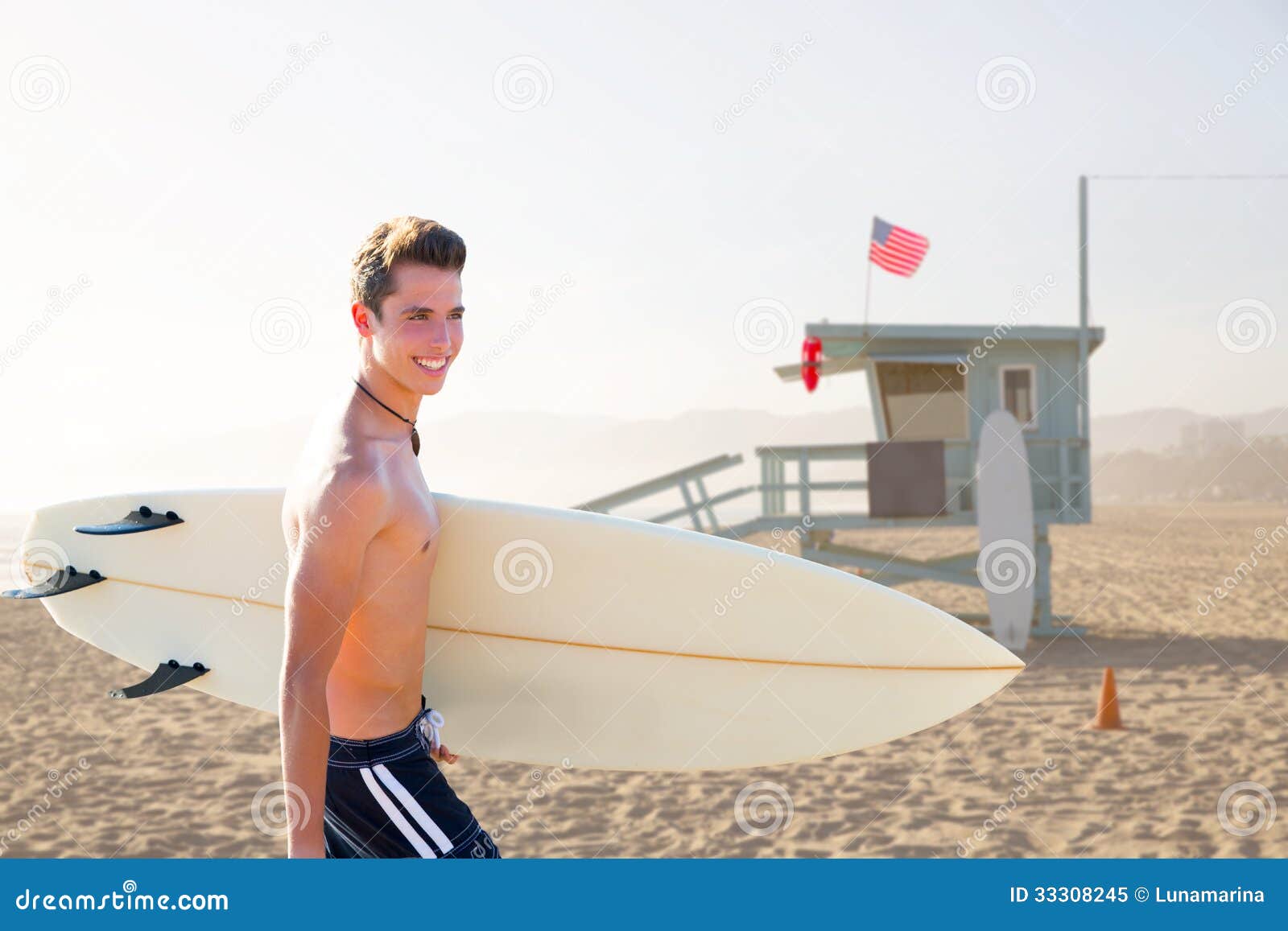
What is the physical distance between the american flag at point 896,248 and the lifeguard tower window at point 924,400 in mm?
1197

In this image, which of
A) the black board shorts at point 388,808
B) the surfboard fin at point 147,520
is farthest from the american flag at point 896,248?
the black board shorts at point 388,808

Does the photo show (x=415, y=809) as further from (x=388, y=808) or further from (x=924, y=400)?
(x=924, y=400)

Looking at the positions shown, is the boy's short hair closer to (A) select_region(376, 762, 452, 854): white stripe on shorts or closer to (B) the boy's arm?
(B) the boy's arm

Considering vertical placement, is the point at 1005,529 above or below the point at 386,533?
below

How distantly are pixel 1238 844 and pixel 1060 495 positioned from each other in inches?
279

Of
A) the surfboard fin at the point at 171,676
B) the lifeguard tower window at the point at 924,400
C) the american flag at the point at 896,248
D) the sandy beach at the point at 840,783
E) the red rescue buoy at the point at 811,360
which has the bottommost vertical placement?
the sandy beach at the point at 840,783

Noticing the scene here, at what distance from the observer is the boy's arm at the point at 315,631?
5.83 ft

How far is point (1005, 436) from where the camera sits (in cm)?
1009

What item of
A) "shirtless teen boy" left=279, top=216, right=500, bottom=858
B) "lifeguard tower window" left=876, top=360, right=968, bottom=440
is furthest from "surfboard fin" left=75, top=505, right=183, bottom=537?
"lifeguard tower window" left=876, top=360, right=968, bottom=440

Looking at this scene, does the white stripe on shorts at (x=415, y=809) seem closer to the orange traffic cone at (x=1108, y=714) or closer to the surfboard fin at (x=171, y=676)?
the surfboard fin at (x=171, y=676)

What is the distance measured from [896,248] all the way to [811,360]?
1782 millimetres

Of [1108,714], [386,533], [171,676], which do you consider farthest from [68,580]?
[1108,714]

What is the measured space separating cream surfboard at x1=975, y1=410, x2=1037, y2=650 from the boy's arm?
9144 mm

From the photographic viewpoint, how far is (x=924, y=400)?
11.7m
